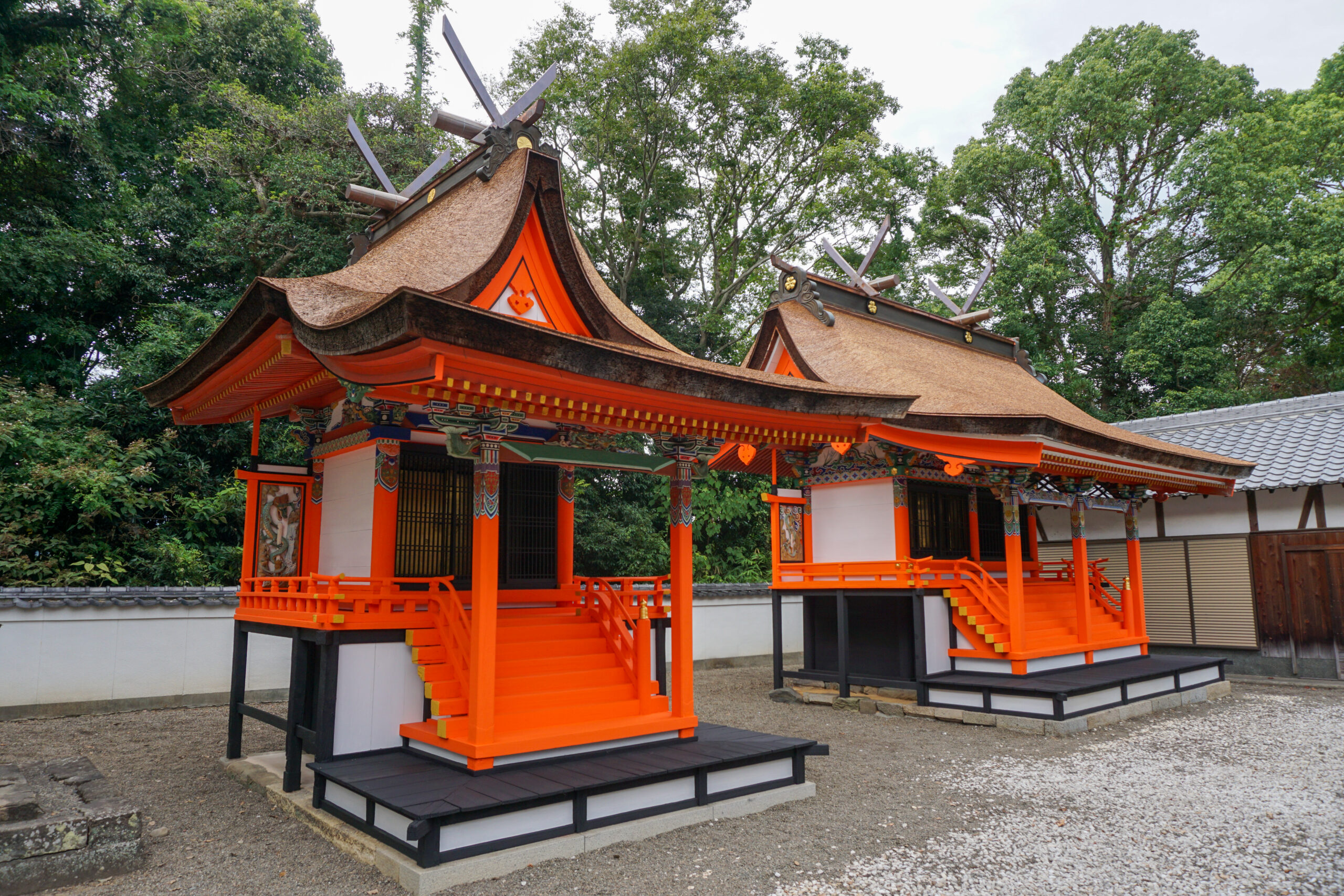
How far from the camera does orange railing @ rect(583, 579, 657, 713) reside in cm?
679

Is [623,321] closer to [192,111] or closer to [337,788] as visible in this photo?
[337,788]

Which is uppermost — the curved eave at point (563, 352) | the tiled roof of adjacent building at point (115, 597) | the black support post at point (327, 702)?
the curved eave at point (563, 352)

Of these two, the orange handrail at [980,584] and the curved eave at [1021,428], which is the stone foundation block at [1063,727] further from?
the curved eave at [1021,428]

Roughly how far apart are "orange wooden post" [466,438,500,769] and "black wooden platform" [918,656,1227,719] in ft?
20.9

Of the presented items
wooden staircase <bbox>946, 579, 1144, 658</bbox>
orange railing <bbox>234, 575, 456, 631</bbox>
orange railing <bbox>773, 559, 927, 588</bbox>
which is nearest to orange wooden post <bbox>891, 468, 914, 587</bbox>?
orange railing <bbox>773, 559, 927, 588</bbox>

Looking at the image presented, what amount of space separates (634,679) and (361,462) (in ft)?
10.4

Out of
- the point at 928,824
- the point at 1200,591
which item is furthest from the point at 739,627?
the point at 928,824

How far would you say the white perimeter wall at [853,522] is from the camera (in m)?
10.7

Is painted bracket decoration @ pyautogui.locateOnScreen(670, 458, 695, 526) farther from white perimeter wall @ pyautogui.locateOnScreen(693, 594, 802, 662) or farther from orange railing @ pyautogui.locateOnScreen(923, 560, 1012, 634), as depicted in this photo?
white perimeter wall @ pyautogui.locateOnScreen(693, 594, 802, 662)

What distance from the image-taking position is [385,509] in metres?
6.76

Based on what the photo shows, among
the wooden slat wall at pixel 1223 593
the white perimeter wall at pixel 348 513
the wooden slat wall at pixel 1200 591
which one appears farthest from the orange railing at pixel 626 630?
the wooden slat wall at pixel 1223 593

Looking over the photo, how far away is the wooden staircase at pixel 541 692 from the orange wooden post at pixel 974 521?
22.3 feet

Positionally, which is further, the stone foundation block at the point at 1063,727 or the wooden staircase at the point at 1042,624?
the wooden staircase at the point at 1042,624

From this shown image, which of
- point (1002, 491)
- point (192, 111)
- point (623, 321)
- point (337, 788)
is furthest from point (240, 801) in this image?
point (192, 111)
